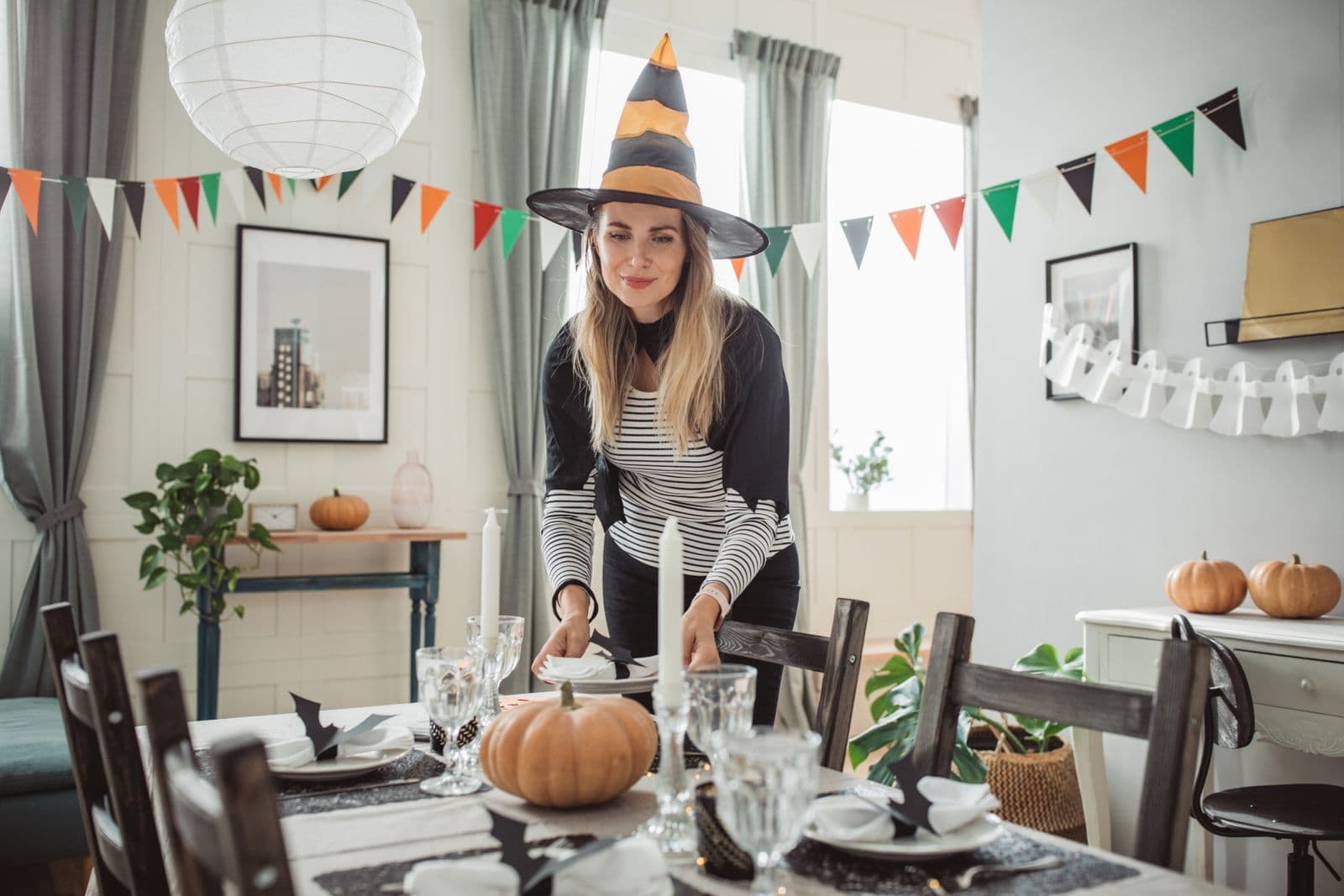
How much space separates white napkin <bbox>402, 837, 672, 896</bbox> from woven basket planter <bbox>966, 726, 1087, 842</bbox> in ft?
7.42

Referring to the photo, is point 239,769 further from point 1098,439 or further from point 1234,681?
point 1098,439

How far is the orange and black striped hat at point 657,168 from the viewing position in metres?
1.90

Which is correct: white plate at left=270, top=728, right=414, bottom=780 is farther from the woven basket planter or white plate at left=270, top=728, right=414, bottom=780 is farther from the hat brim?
the woven basket planter

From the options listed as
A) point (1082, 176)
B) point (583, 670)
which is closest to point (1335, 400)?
point (1082, 176)

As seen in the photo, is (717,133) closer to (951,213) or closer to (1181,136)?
Result: (951,213)

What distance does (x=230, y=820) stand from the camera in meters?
0.59

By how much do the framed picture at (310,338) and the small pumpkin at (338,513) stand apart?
28 centimetres

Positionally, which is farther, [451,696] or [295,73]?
[295,73]

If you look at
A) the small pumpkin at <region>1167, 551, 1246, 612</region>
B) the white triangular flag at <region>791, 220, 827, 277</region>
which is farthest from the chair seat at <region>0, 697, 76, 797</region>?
the small pumpkin at <region>1167, 551, 1246, 612</region>

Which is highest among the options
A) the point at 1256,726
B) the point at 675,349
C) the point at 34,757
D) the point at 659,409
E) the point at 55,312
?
the point at 55,312

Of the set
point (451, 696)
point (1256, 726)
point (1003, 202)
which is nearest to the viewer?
point (451, 696)

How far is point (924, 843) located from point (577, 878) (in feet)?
1.13

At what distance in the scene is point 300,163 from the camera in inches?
79.5

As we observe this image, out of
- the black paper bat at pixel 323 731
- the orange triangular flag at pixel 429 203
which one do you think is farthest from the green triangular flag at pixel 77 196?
the black paper bat at pixel 323 731
